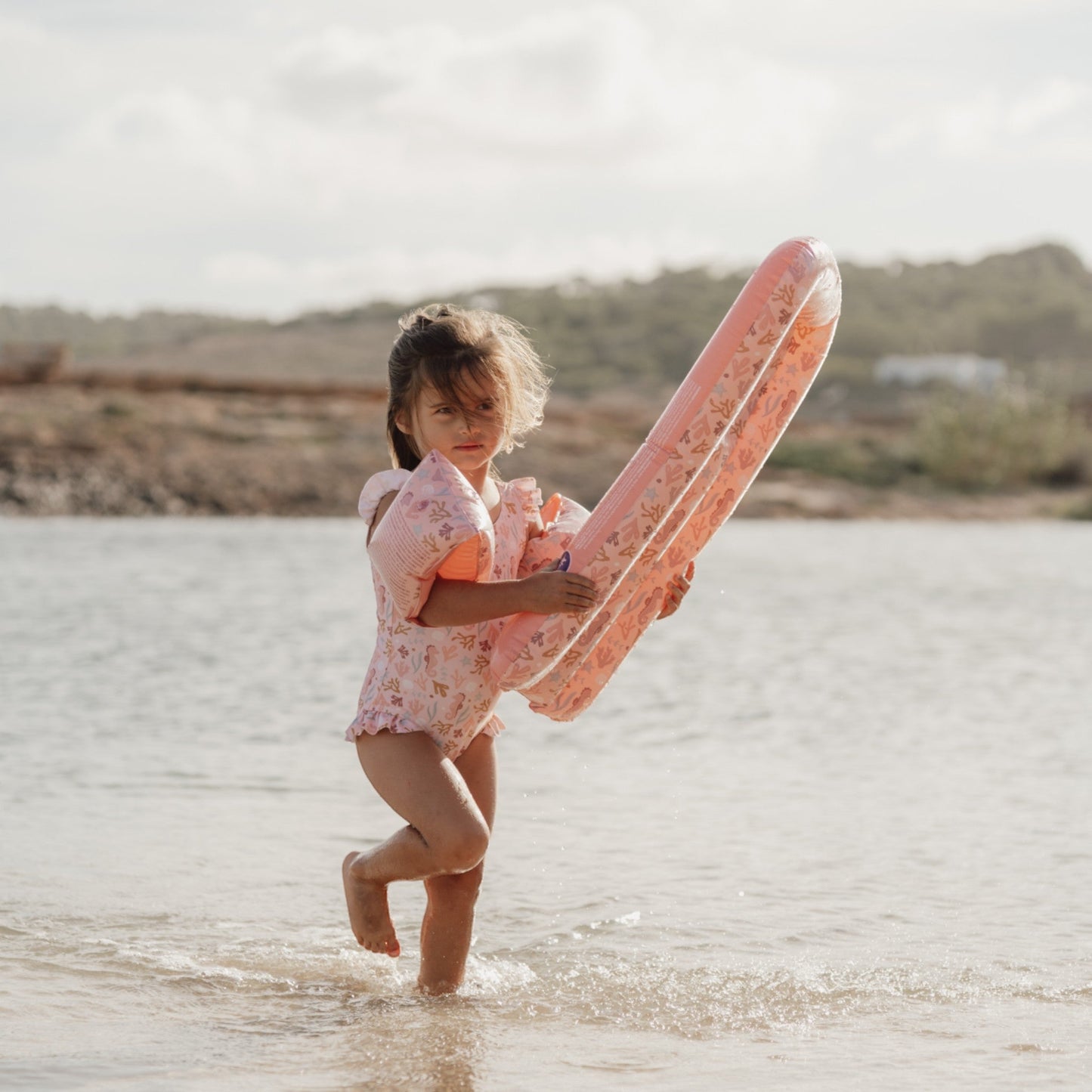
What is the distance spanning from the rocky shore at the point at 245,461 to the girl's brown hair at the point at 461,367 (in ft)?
56.8

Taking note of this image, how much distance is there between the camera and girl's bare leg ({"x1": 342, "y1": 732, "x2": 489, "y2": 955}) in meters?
3.75

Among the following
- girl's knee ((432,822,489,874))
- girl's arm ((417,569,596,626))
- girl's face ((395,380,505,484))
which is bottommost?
girl's knee ((432,822,489,874))

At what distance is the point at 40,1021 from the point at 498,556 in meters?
1.43

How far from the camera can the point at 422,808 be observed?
3.76 metres

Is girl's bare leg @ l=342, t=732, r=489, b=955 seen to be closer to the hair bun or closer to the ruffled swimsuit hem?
the ruffled swimsuit hem

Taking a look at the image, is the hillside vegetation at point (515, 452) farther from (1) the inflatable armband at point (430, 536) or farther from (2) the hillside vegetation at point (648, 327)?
(1) the inflatable armband at point (430, 536)

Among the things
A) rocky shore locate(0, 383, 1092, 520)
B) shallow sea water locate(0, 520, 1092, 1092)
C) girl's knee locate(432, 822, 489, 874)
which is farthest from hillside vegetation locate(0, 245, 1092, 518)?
girl's knee locate(432, 822, 489, 874)

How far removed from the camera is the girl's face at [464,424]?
3.76m

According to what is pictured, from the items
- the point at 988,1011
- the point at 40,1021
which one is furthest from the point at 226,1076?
the point at 988,1011

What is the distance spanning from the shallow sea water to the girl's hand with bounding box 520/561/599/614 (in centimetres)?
95

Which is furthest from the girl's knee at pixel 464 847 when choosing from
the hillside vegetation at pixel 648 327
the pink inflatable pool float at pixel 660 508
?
the hillside vegetation at pixel 648 327

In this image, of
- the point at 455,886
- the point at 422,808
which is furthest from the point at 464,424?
the point at 455,886

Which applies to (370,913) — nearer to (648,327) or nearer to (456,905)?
(456,905)

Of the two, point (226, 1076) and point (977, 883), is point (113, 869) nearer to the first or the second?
point (226, 1076)
